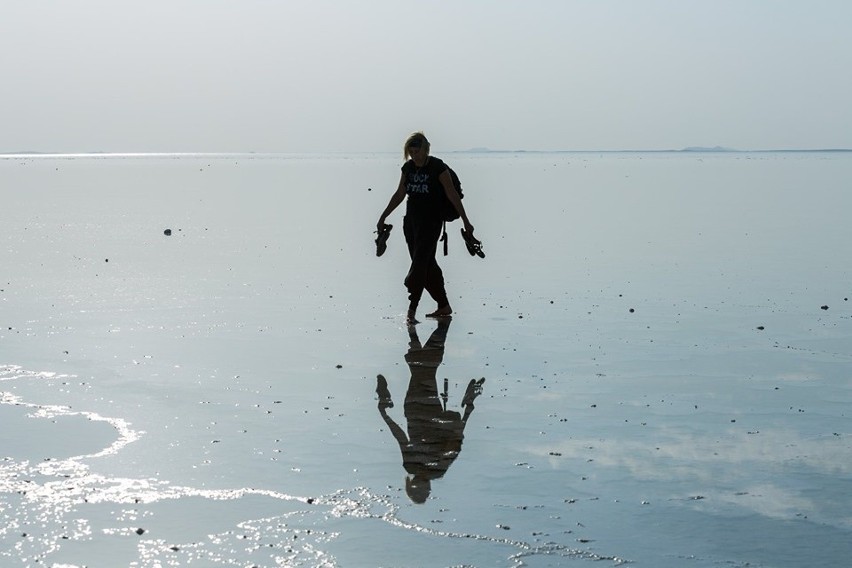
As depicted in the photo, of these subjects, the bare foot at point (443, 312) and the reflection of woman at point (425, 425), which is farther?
the bare foot at point (443, 312)

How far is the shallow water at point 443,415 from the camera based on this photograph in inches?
223

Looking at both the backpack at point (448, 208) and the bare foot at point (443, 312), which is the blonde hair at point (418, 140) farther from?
the bare foot at point (443, 312)

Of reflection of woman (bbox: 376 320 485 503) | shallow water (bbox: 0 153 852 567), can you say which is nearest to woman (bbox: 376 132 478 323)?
shallow water (bbox: 0 153 852 567)

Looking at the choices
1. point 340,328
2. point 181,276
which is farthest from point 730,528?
point 181,276

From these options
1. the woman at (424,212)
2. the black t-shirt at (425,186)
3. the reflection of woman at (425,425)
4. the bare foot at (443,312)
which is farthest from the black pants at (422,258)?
the reflection of woman at (425,425)

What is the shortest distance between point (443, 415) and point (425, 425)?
0.99 ft

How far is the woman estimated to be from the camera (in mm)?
12391

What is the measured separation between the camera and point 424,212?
1259 centimetres

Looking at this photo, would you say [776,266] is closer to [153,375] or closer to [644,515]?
[153,375]

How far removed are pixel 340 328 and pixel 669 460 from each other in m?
5.42

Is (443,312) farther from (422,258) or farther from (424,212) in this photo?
(424,212)

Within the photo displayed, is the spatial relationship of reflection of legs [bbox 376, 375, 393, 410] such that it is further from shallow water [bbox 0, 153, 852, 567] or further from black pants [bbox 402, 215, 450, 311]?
black pants [bbox 402, 215, 450, 311]

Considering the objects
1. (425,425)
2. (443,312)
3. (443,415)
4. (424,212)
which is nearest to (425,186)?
(424,212)

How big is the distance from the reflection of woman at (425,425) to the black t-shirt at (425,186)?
232 centimetres
